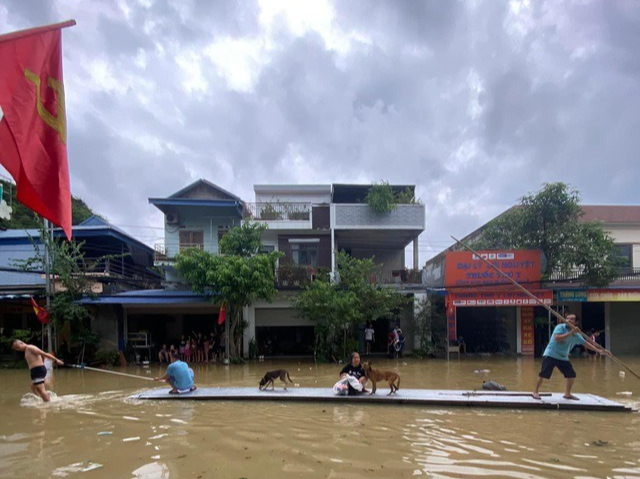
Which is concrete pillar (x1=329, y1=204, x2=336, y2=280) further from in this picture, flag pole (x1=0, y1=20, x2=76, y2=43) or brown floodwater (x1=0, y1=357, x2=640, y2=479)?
flag pole (x1=0, y1=20, x2=76, y2=43)

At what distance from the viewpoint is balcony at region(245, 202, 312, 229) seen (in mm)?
19812

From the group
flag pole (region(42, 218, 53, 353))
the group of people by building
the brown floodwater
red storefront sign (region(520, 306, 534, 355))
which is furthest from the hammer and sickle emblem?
red storefront sign (region(520, 306, 534, 355))

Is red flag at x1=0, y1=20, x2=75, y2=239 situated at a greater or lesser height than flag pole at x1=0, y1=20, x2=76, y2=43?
lesser

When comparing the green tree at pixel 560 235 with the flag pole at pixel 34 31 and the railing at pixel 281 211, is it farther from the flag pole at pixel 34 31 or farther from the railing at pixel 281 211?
the flag pole at pixel 34 31

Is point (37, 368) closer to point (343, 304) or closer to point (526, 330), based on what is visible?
point (343, 304)

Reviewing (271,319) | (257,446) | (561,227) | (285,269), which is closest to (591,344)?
(257,446)

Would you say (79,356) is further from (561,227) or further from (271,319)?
(561,227)

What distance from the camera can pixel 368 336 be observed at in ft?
61.8

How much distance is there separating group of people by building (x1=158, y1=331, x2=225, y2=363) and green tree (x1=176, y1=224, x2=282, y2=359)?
7.25ft

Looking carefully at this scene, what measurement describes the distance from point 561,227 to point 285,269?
11396 mm

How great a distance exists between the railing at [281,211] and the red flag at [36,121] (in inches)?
615

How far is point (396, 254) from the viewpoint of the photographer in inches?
942

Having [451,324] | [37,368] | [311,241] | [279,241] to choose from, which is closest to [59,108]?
[37,368]

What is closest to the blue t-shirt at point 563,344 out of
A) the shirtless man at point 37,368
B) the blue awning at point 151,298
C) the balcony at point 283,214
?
the shirtless man at point 37,368
